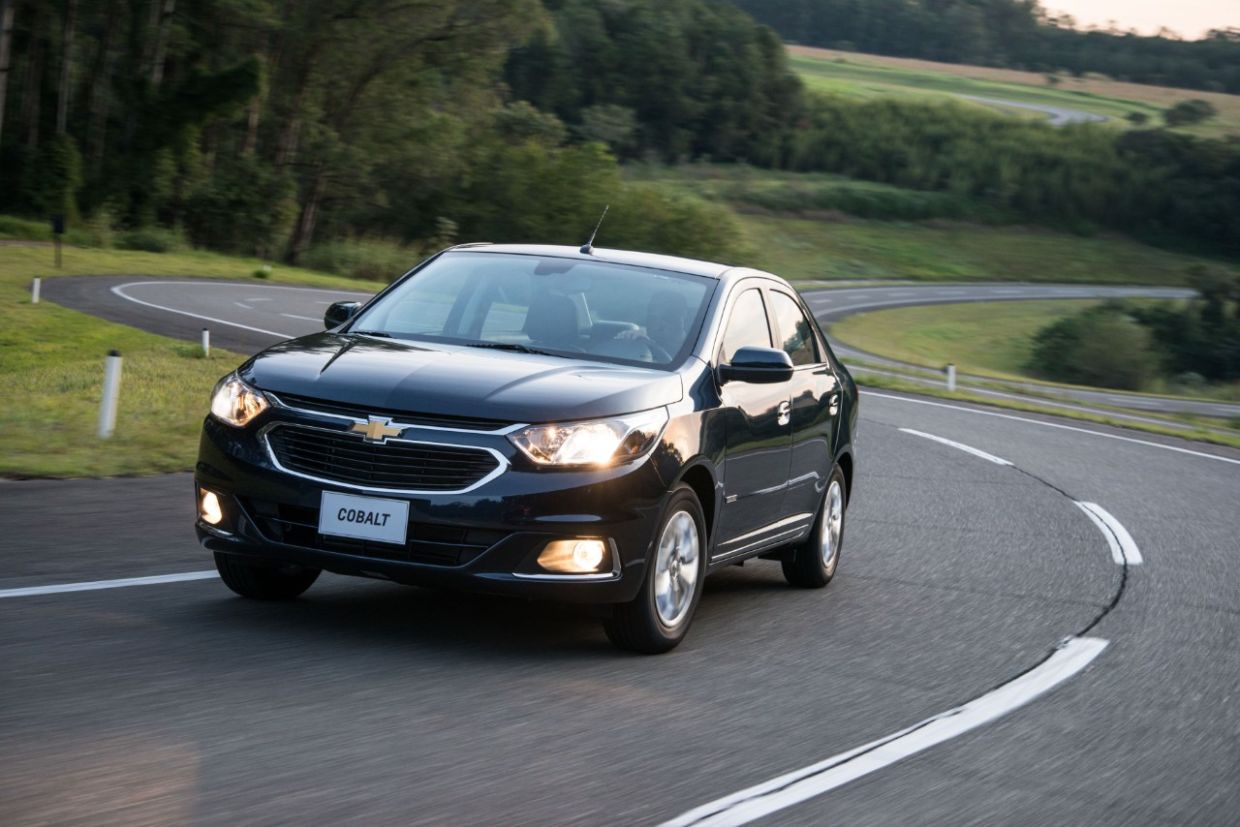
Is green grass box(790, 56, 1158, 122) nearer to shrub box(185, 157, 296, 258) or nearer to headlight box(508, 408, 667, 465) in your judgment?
shrub box(185, 157, 296, 258)

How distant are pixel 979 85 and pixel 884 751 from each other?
156749mm

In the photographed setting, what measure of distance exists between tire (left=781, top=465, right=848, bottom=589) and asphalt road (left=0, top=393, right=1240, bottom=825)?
120 mm

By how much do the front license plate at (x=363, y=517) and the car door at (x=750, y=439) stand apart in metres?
1.65

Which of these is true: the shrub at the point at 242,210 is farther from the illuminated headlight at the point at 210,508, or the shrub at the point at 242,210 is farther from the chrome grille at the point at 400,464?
the chrome grille at the point at 400,464

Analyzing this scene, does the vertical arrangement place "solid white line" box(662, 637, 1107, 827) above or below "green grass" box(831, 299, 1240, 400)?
above

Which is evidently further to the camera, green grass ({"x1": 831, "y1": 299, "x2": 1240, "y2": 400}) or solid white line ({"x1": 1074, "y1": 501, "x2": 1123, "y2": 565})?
green grass ({"x1": 831, "y1": 299, "x2": 1240, "y2": 400})

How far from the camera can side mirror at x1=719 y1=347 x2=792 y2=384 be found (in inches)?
281

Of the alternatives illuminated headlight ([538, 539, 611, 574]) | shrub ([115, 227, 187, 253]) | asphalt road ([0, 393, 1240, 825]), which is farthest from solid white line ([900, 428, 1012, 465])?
shrub ([115, 227, 187, 253])

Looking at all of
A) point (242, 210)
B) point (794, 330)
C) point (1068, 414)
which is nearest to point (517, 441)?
point (794, 330)

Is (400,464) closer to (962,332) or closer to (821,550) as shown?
(821,550)

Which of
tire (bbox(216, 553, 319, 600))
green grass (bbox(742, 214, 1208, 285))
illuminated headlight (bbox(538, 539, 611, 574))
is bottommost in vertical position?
green grass (bbox(742, 214, 1208, 285))

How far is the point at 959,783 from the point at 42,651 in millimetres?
3106

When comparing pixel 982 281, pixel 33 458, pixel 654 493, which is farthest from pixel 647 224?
pixel 654 493

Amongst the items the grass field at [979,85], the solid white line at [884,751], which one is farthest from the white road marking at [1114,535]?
the grass field at [979,85]
